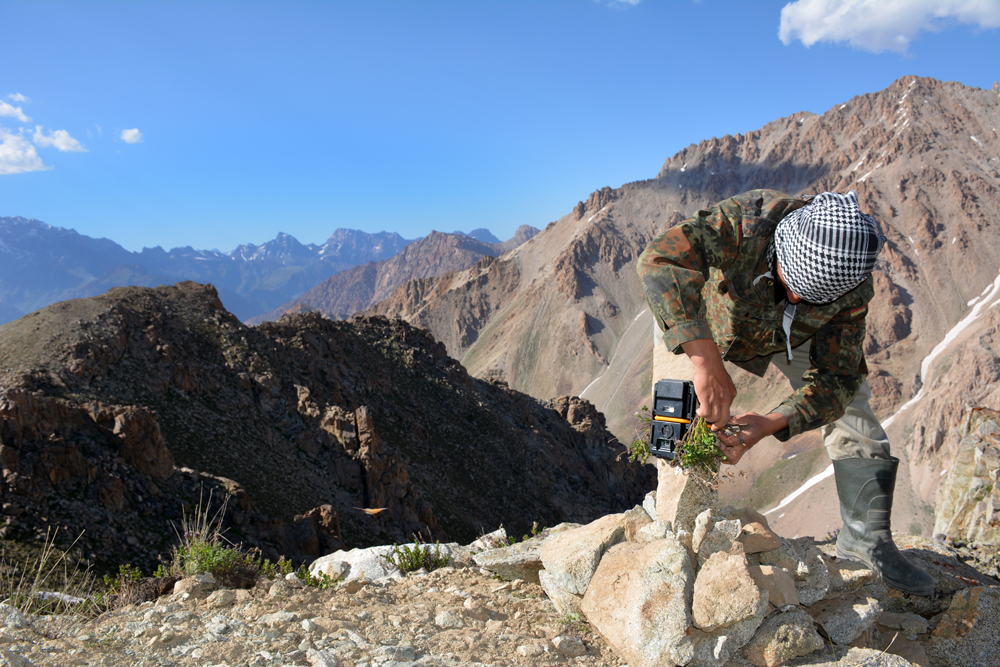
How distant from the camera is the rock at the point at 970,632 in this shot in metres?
4.03

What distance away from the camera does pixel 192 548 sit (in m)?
4.73

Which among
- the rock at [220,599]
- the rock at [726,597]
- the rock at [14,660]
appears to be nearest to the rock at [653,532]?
the rock at [726,597]

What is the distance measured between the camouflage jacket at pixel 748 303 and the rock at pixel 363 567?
3.45 meters

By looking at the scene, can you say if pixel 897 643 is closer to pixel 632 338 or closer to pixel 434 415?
pixel 434 415

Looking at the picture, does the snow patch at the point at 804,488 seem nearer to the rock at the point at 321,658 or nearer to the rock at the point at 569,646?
the rock at the point at 569,646

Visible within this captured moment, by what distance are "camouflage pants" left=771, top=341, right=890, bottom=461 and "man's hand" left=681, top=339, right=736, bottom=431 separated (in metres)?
1.20

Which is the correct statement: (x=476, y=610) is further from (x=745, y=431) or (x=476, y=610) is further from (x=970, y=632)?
(x=970, y=632)

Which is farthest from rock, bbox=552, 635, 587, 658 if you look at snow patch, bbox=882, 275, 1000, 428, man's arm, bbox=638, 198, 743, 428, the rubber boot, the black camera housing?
snow patch, bbox=882, 275, 1000, 428

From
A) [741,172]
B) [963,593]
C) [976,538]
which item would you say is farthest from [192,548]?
[741,172]

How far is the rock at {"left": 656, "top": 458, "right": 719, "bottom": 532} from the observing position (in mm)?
3889

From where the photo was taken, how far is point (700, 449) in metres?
3.54

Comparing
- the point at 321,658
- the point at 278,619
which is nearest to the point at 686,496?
the point at 321,658

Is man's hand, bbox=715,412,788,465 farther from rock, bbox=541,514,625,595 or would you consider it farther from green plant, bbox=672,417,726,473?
rock, bbox=541,514,625,595

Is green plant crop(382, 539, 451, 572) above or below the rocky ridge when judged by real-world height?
below
